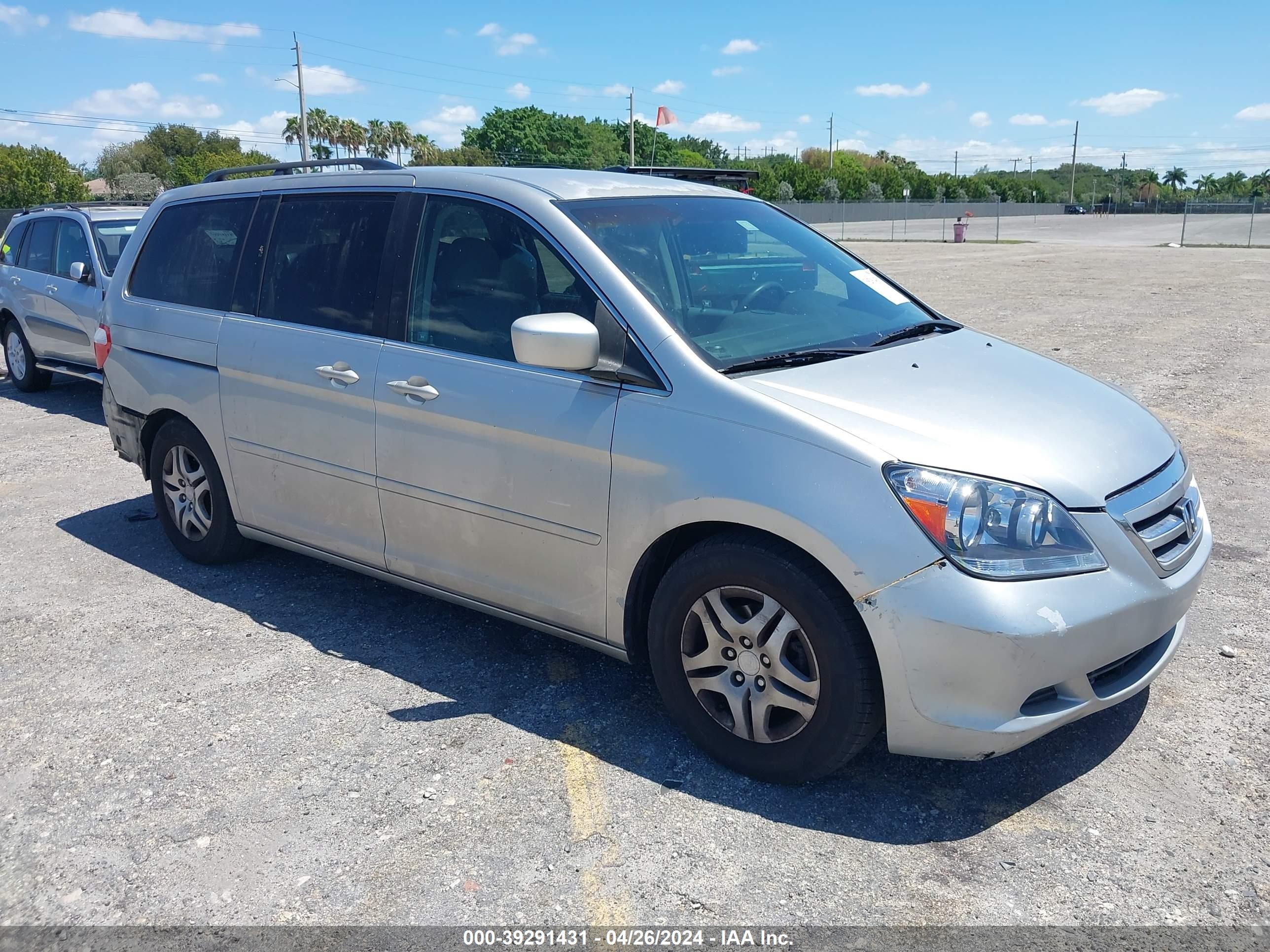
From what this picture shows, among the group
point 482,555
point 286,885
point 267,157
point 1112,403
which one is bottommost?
point 286,885

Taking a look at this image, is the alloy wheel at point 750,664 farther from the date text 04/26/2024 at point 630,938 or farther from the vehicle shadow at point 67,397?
the vehicle shadow at point 67,397

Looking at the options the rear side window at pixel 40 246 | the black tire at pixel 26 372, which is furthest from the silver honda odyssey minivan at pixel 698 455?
the black tire at pixel 26 372

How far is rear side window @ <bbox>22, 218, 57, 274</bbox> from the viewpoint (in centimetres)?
1032

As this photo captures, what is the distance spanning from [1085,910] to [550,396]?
2.26m

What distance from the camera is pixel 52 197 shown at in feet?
215

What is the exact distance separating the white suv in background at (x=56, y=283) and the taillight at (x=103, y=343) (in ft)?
13.6

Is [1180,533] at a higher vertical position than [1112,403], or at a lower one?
lower

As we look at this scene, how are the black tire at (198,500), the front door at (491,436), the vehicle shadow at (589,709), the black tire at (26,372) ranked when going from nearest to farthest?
the vehicle shadow at (589,709), the front door at (491,436), the black tire at (198,500), the black tire at (26,372)

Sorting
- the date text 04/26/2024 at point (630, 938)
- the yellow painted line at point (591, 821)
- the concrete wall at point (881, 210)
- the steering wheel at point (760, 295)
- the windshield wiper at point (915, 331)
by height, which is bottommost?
the date text 04/26/2024 at point (630, 938)

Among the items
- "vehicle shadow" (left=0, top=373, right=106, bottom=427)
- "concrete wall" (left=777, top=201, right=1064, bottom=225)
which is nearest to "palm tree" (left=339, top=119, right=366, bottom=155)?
"concrete wall" (left=777, top=201, right=1064, bottom=225)

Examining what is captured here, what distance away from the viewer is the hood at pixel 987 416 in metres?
3.03

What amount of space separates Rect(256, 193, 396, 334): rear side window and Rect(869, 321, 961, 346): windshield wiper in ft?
6.77

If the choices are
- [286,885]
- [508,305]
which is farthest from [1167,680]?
[286,885]

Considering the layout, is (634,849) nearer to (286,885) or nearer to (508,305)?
(286,885)
